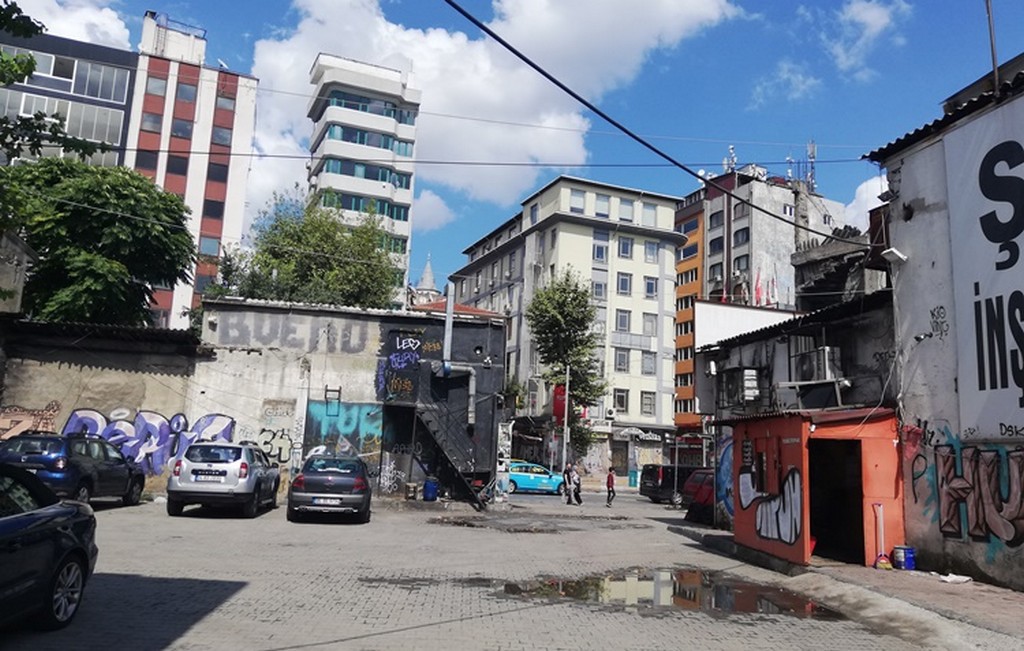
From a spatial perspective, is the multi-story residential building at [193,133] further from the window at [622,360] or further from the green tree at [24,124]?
the green tree at [24,124]

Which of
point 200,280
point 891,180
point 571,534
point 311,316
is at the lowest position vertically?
point 571,534

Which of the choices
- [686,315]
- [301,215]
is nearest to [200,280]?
[301,215]

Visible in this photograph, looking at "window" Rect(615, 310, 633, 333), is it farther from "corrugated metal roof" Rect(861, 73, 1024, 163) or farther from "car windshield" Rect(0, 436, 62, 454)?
"car windshield" Rect(0, 436, 62, 454)

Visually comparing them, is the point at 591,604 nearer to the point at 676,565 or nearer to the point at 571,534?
the point at 676,565

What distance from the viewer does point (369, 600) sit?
28.7 feet

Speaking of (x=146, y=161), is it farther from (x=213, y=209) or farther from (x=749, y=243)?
(x=749, y=243)

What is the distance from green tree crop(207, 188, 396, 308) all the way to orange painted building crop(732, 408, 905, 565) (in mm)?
26345

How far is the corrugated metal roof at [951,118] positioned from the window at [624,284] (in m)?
45.5

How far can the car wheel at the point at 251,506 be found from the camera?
55.4 feet

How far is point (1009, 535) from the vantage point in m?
11.0

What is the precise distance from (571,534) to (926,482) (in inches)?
310

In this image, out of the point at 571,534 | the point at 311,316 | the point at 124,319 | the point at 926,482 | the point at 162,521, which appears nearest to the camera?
the point at 926,482

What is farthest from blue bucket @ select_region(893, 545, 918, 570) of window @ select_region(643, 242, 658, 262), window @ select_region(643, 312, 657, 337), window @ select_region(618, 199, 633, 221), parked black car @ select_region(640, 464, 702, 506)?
window @ select_region(618, 199, 633, 221)

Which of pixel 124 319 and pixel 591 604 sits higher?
pixel 124 319
